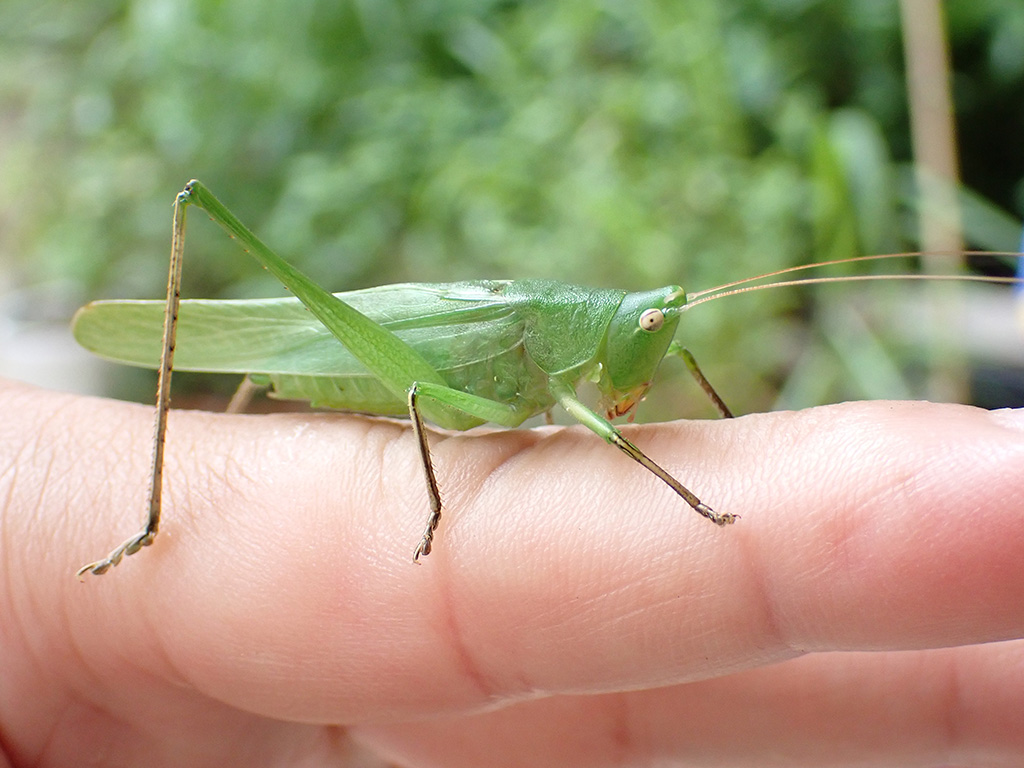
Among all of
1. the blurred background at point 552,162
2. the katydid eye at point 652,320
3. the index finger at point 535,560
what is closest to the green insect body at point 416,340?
the katydid eye at point 652,320

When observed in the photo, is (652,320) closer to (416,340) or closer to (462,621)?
(416,340)

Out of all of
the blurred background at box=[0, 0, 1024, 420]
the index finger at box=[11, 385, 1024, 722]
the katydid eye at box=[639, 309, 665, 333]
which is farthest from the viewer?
the blurred background at box=[0, 0, 1024, 420]

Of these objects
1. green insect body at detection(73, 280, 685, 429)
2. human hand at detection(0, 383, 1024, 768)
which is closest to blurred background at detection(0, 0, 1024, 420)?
green insect body at detection(73, 280, 685, 429)

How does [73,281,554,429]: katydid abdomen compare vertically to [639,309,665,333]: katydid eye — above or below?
below

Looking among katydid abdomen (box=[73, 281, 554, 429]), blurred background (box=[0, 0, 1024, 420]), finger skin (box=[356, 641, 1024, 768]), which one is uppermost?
blurred background (box=[0, 0, 1024, 420])

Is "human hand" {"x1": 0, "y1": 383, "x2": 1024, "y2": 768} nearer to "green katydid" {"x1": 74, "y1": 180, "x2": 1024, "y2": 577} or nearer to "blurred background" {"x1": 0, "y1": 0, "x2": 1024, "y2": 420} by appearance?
"green katydid" {"x1": 74, "y1": 180, "x2": 1024, "y2": 577}

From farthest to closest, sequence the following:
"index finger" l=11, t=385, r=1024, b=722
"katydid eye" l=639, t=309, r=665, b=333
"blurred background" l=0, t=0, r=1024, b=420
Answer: "blurred background" l=0, t=0, r=1024, b=420 → "katydid eye" l=639, t=309, r=665, b=333 → "index finger" l=11, t=385, r=1024, b=722

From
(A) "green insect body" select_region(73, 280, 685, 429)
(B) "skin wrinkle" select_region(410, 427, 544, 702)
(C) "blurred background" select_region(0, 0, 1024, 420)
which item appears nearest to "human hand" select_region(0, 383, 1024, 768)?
(B) "skin wrinkle" select_region(410, 427, 544, 702)

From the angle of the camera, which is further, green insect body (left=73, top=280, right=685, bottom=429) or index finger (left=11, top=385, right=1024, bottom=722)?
green insect body (left=73, top=280, right=685, bottom=429)

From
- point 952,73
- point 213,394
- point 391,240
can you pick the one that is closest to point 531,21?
point 391,240

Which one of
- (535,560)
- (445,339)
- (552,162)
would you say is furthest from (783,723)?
(552,162)
